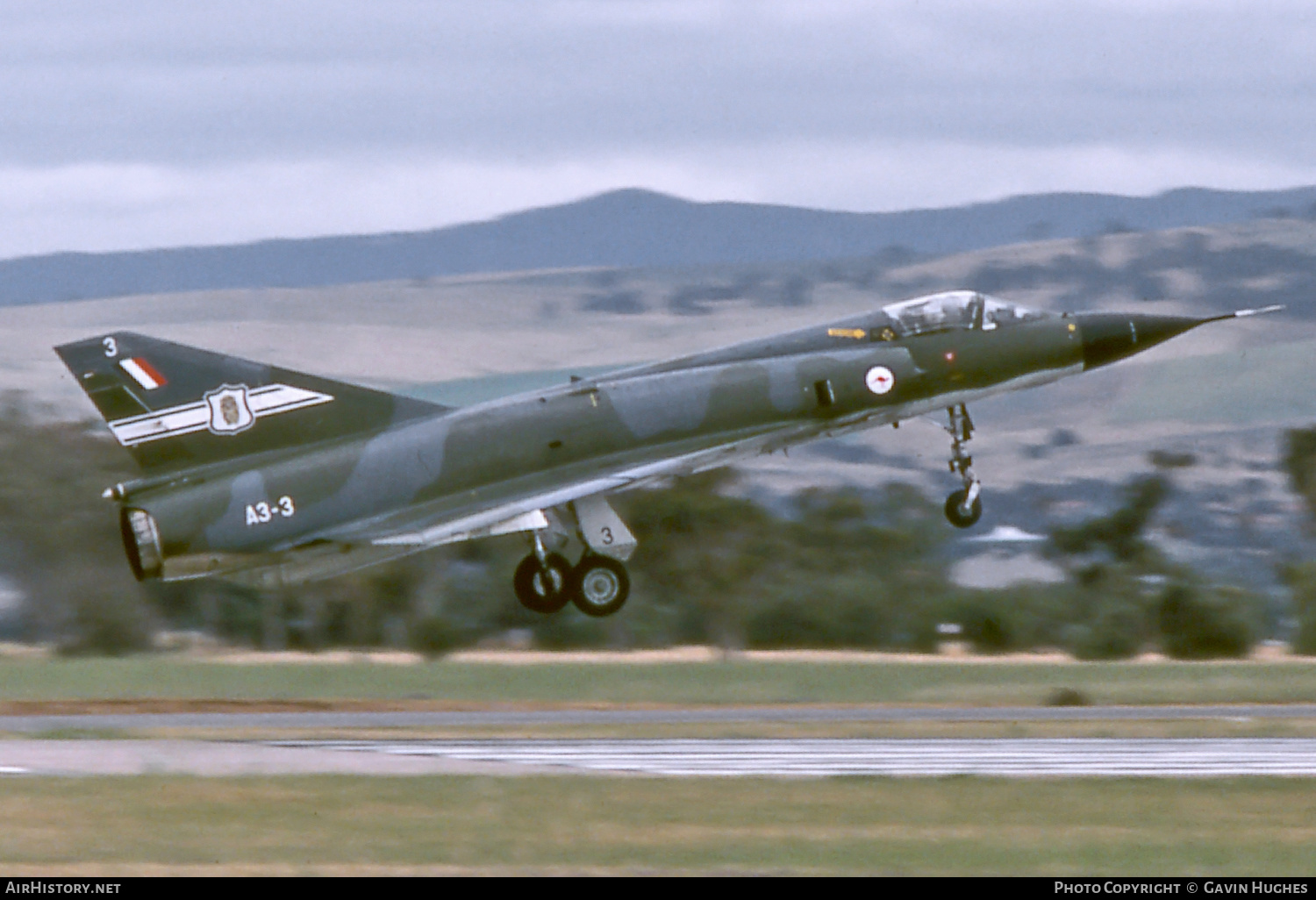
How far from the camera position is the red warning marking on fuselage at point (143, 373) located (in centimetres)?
3148

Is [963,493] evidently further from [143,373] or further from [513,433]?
[143,373]

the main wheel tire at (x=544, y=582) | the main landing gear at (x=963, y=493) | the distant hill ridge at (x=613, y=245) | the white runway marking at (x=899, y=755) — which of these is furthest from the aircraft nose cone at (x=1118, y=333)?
the distant hill ridge at (x=613, y=245)

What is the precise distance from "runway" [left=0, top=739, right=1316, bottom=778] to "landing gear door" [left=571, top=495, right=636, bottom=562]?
285 cm

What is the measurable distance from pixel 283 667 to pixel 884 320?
23624mm

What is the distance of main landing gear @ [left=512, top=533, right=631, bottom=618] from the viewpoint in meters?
30.8

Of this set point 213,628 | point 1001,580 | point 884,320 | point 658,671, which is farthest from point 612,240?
point 884,320

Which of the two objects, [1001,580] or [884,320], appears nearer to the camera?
[884,320]

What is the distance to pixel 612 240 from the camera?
18662cm

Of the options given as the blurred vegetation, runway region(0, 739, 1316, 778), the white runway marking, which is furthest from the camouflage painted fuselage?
the blurred vegetation

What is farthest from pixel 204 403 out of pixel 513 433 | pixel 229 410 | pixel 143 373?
pixel 513 433

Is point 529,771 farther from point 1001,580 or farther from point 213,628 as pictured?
point 1001,580

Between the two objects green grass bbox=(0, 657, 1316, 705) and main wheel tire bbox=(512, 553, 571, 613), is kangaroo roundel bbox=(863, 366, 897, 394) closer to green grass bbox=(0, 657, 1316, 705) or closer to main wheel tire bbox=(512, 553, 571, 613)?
main wheel tire bbox=(512, 553, 571, 613)

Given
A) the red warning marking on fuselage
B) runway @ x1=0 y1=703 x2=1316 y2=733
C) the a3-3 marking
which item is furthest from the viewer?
runway @ x1=0 y1=703 x2=1316 y2=733

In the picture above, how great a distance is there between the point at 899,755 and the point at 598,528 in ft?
19.8
